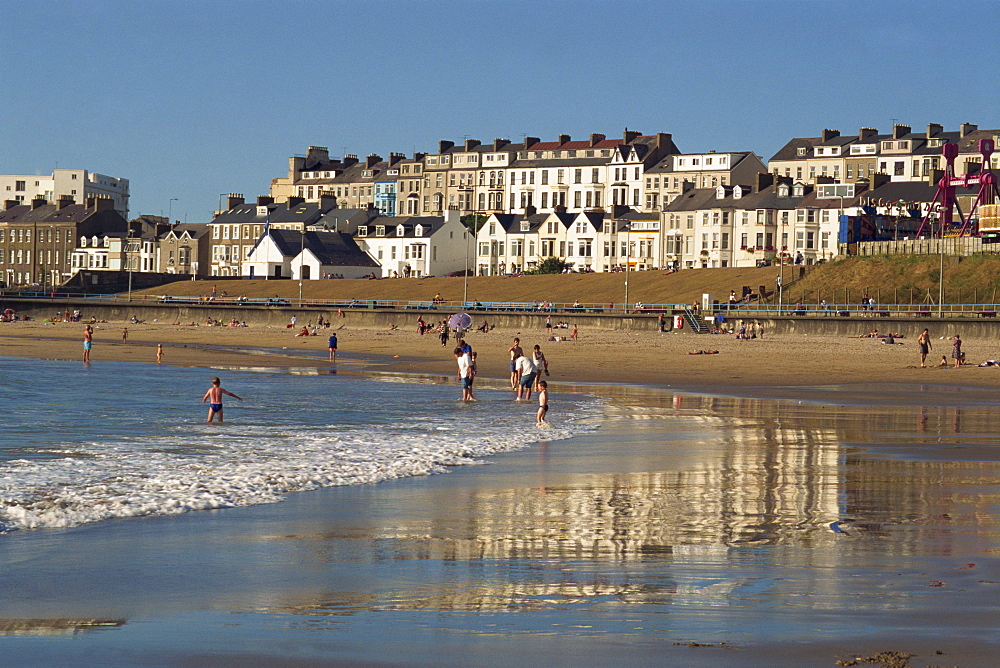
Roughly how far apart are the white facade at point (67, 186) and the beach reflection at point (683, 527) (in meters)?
172

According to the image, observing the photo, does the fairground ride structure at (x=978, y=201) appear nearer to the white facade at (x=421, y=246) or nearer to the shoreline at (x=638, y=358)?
the shoreline at (x=638, y=358)

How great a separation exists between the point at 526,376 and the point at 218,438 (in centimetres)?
1074

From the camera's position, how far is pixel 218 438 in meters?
21.9

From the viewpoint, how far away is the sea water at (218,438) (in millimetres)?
14828

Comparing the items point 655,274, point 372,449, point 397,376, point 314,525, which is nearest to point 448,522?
point 314,525

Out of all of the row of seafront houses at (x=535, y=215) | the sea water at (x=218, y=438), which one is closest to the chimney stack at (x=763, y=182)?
the row of seafront houses at (x=535, y=215)

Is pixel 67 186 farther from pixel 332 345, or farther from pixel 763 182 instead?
pixel 332 345

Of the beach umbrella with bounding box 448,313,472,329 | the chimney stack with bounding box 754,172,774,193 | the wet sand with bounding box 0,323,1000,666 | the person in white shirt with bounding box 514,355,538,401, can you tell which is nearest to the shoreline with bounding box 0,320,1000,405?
the beach umbrella with bounding box 448,313,472,329

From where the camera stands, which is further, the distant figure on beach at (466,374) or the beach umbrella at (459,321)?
the beach umbrella at (459,321)

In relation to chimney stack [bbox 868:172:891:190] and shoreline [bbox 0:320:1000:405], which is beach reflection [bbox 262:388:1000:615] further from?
chimney stack [bbox 868:172:891:190]

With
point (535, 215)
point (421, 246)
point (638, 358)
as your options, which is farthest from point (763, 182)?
point (638, 358)

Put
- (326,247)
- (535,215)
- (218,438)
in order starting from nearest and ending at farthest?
(218,438) < (326,247) < (535,215)

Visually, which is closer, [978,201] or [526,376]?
[526,376]

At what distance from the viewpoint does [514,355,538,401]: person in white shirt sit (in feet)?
102
